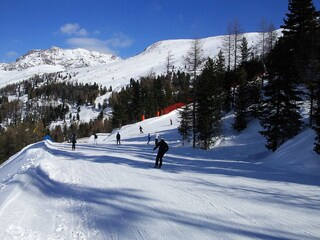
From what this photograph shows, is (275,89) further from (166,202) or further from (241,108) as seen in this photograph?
(166,202)

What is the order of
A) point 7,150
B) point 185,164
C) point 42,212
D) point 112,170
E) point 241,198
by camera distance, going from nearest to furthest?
1. point 42,212
2. point 241,198
3. point 112,170
4. point 185,164
5. point 7,150

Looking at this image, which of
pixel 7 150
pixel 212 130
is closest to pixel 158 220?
pixel 212 130

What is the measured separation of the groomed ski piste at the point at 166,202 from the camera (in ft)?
21.7

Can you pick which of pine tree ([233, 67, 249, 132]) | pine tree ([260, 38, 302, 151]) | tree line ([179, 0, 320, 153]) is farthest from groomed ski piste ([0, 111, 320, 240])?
pine tree ([233, 67, 249, 132])

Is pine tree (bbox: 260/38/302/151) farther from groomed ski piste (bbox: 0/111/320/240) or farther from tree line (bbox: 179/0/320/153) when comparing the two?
groomed ski piste (bbox: 0/111/320/240)

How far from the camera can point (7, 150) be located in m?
91.9

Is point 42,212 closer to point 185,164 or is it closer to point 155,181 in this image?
point 155,181

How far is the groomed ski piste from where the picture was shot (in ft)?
21.7

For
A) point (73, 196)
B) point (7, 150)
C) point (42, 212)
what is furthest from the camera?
point (7, 150)

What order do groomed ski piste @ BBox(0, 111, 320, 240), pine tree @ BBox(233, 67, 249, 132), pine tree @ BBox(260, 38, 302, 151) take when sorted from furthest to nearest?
pine tree @ BBox(233, 67, 249, 132), pine tree @ BBox(260, 38, 302, 151), groomed ski piste @ BBox(0, 111, 320, 240)

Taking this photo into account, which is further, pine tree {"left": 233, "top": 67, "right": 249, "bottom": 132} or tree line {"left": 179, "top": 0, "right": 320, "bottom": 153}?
pine tree {"left": 233, "top": 67, "right": 249, "bottom": 132}

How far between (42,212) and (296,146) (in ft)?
46.3

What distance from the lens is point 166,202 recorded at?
8.72 m

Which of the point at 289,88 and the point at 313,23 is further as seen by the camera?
the point at 313,23
